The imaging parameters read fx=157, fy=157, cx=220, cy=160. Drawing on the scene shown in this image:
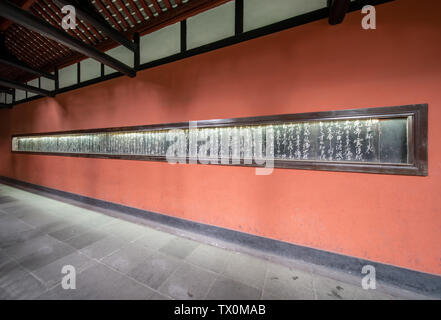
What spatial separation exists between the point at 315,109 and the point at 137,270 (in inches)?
142

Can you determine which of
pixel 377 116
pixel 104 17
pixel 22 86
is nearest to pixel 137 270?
pixel 377 116

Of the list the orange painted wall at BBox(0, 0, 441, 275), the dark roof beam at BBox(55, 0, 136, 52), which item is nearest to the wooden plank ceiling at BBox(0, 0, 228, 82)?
the dark roof beam at BBox(55, 0, 136, 52)

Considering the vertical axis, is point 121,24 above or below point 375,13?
above

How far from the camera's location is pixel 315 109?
8.00 feet

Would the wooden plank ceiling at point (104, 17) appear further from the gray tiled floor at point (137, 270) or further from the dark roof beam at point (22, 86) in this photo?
the gray tiled floor at point (137, 270)

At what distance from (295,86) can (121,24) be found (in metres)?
4.03

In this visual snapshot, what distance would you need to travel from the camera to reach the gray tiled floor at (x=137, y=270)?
1954 millimetres

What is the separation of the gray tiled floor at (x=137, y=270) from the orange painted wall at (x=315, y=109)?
539 millimetres

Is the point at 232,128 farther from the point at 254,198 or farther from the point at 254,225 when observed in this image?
the point at 254,225

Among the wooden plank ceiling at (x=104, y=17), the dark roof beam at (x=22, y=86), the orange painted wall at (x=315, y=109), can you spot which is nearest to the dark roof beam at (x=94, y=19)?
the wooden plank ceiling at (x=104, y=17)

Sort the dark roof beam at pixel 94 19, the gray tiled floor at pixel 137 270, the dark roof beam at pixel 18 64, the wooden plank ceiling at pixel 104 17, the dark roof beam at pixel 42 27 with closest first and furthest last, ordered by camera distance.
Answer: the gray tiled floor at pixel 137 270 → the dark roof beam at pixel 42 27 → the dark roof beam at pixel 94 19 → the wooden plank ceiling at pixel 104 17 → the dark roof beam at pixel 18 64

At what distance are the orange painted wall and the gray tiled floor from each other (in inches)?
21.2
